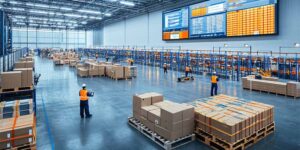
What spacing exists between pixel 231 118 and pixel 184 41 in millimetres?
17398

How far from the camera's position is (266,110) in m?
5.56

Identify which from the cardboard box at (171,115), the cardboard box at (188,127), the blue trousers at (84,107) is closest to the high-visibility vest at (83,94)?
the blue trousers at (84,107)

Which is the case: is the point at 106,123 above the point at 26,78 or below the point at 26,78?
below

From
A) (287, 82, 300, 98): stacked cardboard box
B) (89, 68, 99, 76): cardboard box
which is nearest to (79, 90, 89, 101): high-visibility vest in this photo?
(287, 82, 300, 98): stacked cardboard box

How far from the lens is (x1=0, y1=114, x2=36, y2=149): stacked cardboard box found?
4.18m

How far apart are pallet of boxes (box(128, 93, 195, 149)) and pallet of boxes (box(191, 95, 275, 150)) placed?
346 millimetres

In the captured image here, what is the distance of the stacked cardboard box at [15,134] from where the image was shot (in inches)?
165

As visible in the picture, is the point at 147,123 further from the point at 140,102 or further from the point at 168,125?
the point at 168,125

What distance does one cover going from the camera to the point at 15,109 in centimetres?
522

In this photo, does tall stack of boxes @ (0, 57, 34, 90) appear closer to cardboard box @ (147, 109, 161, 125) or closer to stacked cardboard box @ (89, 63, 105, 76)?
cardboard box @ (147, 109, 161, 125)

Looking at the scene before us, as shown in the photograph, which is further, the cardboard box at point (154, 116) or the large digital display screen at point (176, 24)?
the large digital display screen at point (176, 24)

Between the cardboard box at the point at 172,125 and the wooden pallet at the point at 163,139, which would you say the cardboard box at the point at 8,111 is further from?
the cardboard box at the point at 172,125

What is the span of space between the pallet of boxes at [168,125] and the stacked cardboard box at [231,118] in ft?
1.23

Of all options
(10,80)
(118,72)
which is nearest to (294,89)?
(118,72)
